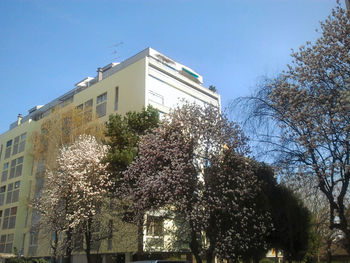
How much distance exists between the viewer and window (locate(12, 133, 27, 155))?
4641 centimetres

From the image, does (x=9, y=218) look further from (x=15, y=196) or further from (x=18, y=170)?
(x=18, y=170)

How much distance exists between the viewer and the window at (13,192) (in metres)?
44.4

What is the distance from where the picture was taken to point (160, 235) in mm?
18812

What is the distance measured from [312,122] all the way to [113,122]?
41.5ft

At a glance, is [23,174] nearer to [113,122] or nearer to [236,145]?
[113,122]

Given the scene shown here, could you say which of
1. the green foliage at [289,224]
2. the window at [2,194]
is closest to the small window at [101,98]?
the green foliage at [289,224]

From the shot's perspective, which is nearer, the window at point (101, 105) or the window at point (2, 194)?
the window at point (101, 105)

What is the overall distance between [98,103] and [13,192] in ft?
65.3

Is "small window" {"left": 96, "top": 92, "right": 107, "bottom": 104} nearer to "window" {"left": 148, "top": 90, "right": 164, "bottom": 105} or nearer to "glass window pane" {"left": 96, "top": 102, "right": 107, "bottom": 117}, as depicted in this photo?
"glass window pane" {"left": 96, "top": 102, "right": 107, "bottom": 117}

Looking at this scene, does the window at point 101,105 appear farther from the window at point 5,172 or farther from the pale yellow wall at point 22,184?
the window at point 5,172

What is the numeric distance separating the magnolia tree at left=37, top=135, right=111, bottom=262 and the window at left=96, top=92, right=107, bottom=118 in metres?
10.2

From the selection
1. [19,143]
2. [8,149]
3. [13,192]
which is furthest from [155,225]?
[8,149]

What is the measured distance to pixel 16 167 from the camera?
46344 mm

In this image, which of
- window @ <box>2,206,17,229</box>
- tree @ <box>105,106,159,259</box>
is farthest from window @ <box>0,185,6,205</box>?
tree @ <box>105,106,159,259</box>
